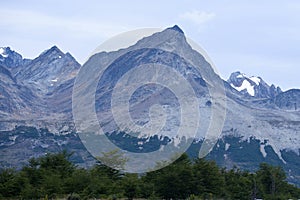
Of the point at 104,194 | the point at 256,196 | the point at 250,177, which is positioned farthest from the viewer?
the point at 250,177

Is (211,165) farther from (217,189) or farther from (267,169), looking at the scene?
(267,169)

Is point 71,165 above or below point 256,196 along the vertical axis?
above

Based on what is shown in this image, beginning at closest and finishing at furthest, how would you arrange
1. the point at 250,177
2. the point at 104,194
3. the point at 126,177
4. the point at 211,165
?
1. the point at 104,194
2. the point at 126,177
3. the point at 211,165
4. the point at 250,177

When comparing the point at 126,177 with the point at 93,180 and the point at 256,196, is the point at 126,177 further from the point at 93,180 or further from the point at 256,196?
the point at 256,196

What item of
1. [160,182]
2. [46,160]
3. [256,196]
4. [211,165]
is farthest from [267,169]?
[46,160]

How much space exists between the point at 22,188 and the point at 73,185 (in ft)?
15.8

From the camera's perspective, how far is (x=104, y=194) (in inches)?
1959

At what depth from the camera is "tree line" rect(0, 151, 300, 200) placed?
165 ft

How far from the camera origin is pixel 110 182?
5503cm

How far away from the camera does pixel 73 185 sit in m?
52.4

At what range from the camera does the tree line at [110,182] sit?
5040cm

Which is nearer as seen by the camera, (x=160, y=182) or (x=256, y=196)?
(x=160, y=182)

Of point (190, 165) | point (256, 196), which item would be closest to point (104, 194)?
point (190, 165)

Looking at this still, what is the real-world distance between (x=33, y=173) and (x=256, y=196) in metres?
28.8
